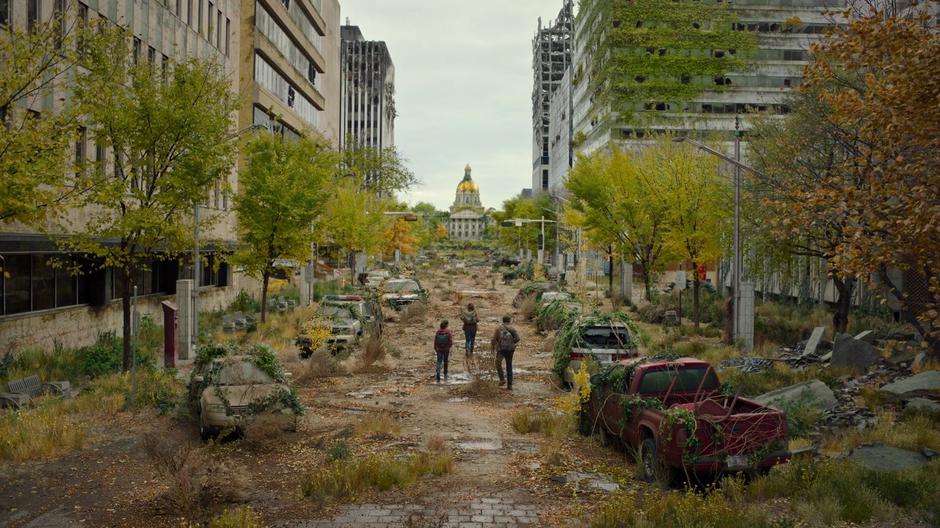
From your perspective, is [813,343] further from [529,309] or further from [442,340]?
[529,309]

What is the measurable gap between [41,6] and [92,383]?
10.5m

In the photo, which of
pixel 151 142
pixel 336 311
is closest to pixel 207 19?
pixel 336 311

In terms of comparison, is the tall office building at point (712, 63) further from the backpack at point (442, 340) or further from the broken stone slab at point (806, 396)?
the broken stone slab at point (806, 396)

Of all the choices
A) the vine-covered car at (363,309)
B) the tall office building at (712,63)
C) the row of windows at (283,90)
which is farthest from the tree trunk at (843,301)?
the tall office building at (712,63)

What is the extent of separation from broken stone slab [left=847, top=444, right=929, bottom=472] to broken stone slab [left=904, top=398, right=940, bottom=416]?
2.99 metres

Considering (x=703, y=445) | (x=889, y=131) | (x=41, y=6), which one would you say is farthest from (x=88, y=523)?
(x=41, y=6)

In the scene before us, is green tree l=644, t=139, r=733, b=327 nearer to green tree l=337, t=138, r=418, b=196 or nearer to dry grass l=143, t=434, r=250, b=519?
dry grass l=143, t=434, r=250, b=519

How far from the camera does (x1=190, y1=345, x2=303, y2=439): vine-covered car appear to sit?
13000 mm

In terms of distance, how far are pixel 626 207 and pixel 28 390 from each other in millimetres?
27463

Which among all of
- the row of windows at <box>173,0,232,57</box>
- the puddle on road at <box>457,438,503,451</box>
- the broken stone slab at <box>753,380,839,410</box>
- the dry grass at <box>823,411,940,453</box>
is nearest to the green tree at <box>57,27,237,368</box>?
the puddle on road at <box>457,438,503,451</box>

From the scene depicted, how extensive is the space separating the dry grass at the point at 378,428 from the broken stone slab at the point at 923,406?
922 centimetres

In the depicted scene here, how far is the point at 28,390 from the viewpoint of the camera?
1658 cm

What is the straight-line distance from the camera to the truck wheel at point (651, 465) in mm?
10500

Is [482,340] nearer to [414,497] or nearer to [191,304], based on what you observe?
[191,304]
